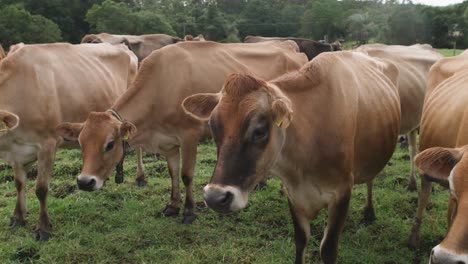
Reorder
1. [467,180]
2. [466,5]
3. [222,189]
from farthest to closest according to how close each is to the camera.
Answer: [466,5], [222,189], [467,180]

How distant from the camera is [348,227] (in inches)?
203

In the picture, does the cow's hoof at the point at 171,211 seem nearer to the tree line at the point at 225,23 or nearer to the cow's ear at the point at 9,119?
the cow's ear at the point at 9,119

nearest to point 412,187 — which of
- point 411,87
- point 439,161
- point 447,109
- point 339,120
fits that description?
point 411,87

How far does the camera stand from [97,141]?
4613 millimetres

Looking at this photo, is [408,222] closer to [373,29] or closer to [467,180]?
[467,180]

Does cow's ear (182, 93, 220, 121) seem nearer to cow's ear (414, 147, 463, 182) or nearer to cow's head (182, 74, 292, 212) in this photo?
cow's head (182, 74, 292, 212)

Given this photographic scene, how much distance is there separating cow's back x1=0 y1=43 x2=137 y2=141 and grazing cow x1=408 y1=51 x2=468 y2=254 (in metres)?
4.09

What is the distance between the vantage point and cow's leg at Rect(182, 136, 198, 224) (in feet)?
17.6

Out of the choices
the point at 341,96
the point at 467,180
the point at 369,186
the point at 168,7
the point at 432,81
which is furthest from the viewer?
the point at 168,7

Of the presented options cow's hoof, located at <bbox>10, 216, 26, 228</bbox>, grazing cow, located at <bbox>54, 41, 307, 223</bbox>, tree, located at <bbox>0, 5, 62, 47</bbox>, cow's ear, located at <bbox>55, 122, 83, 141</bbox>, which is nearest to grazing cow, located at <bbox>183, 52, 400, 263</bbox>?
grazing cow, located at <bbox>54, 41, 307, 223</bbox>

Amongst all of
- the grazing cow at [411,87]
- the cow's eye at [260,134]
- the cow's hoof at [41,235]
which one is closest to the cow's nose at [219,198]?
the cow's eye at [260,134]

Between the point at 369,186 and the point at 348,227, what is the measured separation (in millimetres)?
553

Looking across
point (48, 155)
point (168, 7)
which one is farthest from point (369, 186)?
point (168, 7)

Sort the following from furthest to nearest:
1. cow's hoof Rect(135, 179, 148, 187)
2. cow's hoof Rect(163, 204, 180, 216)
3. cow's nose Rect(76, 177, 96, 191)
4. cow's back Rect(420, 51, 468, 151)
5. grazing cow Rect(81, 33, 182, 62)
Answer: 1. grazing cow Rect(81, 33, 182, 62)
2. cow's hoof Rect(135, 179, 148, 187)
3. cow's hoof Rect(163, 204, 180, 216)
4. cow's nose Rect(76, 177, 96, 191)
5. cow's back Rect(420, 51, 468, 151)
